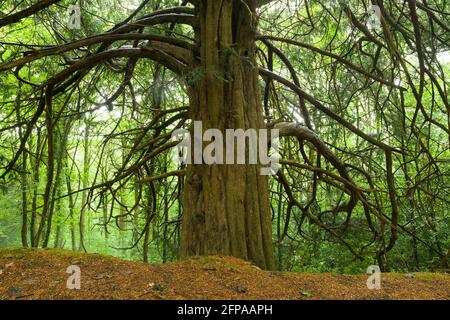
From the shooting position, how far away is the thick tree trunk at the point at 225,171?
356 centimetres

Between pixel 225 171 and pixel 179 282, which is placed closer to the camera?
pixel 179 282

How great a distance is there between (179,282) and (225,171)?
1.33 m

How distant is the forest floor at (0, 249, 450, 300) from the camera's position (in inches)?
90.7

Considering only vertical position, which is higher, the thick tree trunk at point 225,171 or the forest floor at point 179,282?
the thick tree trunk at point 225,171

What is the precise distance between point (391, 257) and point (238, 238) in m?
5.55

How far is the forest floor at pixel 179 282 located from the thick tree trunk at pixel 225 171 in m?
0.55

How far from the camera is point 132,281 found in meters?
2.46

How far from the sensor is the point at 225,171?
3635mm

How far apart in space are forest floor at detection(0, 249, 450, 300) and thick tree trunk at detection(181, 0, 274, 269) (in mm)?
552

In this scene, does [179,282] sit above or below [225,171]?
below

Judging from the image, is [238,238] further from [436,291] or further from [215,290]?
[436,291]

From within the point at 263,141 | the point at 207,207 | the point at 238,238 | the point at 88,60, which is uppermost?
the point at 88,60
